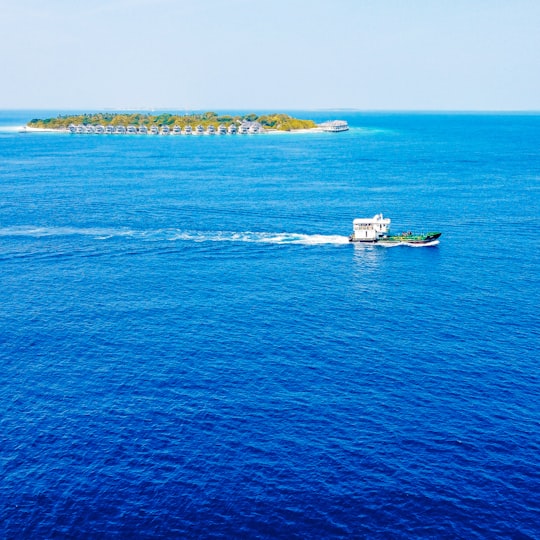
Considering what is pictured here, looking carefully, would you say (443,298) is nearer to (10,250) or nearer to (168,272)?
(168,272)

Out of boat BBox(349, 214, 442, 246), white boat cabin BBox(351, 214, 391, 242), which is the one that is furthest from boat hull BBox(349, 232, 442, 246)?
white boat cabin BBox(351, 214, 391, 242)

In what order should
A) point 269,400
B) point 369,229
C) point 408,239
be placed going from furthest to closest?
point 369,229, point 408,239, point 269,400

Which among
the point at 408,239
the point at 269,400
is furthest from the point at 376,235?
the point at 269,400

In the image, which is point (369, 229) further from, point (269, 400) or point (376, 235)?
point (269, 400)

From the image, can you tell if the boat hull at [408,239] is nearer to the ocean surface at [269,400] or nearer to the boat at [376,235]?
the boat at [376,235]

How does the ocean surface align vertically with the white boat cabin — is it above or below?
below

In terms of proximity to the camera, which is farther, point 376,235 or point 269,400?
point 376,235

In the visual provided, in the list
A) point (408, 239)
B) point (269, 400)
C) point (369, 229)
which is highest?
point (369, 229)

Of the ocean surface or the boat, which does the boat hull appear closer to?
the boat
